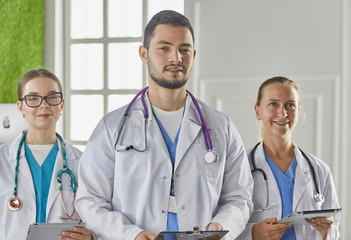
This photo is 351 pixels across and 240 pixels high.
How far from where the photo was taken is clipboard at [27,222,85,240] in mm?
1656

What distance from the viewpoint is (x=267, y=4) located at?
10.2 ft

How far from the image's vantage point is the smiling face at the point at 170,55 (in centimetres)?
169

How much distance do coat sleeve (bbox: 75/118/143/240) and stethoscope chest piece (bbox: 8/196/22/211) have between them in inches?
14.3

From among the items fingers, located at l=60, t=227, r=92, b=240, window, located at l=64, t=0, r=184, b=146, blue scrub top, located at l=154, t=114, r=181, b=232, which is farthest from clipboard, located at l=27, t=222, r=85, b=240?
window, located at l=64, t=0, r=184, b=146

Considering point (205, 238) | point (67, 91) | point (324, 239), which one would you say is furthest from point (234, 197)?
point (67, 91)

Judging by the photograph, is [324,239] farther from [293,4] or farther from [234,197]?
[293,4]

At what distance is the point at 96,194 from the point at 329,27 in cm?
205

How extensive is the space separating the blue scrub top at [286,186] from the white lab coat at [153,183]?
0.27 metres

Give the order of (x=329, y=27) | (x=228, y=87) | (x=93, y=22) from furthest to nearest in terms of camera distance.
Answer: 1. (x=93, y=22)
2. (x=228, y=87)
3. (x=329, y=27)

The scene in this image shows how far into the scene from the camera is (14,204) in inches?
76.6

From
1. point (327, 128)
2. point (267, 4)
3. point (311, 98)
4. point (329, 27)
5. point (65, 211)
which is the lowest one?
point (65, 211)

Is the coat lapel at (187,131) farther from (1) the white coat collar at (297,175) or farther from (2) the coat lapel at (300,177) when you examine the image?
(2) the coat lapel at (300,177)

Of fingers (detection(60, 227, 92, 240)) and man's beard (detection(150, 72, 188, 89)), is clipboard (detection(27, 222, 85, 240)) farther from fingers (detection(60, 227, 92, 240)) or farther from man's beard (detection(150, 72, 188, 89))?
man's beard (detection(150, 72, 188, 89))

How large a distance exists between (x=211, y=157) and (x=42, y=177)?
81cm
